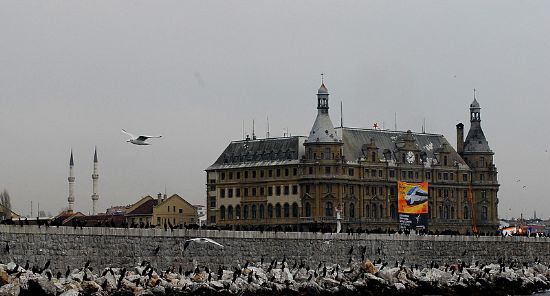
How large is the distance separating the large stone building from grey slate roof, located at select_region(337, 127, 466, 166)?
112 mm

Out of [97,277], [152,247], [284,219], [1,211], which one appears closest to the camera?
[97,277]

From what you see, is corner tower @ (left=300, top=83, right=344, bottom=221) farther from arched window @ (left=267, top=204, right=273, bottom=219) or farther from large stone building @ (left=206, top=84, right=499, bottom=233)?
arched window @ (left=267, top=204, right=273, bottom=219)

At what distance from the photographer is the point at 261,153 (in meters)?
158

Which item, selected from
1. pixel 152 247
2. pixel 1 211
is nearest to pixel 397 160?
pixel 1 211

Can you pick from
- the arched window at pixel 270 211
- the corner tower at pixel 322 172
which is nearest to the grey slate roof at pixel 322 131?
the corner tower at pixel 322 172

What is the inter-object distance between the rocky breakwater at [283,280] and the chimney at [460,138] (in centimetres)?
6623

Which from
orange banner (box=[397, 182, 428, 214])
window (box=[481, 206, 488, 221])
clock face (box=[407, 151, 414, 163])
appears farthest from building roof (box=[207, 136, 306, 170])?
window (box=[481, 206, 488, 221])

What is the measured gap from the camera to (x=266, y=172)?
155750 millimetres

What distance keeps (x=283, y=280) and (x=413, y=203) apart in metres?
73.8

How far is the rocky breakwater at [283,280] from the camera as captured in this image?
61062mm

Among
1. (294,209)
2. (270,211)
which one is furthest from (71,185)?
(294,209)

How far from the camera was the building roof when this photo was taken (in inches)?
6078

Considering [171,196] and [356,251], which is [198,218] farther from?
[356,251]

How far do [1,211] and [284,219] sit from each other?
108 ft
